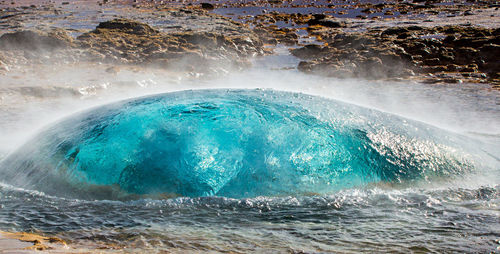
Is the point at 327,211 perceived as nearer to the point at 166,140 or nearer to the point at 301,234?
the point at 301,234

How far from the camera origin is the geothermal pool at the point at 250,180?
97.1 inches

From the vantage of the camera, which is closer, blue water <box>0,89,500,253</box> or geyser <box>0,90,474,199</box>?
blue water <box>0,89,500,253</box>

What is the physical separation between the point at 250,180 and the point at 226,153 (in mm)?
309

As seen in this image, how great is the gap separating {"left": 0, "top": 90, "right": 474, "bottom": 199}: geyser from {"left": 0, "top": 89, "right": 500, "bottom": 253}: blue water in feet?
0.03

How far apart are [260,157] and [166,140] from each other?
0.83m

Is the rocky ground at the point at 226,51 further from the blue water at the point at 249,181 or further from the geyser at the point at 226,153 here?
the blue water at the point at 249,181

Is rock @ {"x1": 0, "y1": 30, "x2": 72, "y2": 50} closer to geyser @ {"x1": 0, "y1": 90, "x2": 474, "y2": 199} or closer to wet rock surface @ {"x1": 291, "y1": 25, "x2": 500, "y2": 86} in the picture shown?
wet rock surface @ {"x1": 291, "y1": 25, "x2": 500, "y2": 86}

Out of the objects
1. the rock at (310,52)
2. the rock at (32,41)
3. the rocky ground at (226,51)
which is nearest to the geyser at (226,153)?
the rocky ground at (226,51)

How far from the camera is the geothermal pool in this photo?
2.47 m

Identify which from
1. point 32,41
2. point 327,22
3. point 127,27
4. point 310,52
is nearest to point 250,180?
point 32,41

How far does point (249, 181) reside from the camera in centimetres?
299

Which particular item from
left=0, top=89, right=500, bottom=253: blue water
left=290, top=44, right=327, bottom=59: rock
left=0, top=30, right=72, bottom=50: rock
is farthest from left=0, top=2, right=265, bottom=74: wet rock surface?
left=0, top=89, right=500, bottom=253: blue water

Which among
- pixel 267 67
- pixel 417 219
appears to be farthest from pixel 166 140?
pixel 267 67

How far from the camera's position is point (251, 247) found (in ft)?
7.54
